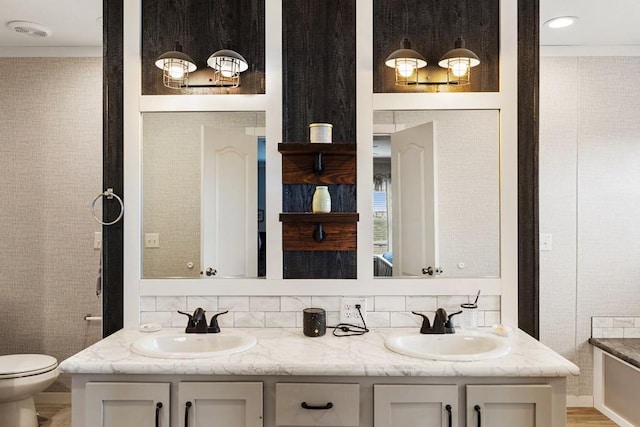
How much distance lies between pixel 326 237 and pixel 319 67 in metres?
0.85

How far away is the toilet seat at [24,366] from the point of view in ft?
8.38

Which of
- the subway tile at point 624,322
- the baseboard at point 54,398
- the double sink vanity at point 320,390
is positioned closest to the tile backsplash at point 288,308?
the double sink vanity at point 320,390

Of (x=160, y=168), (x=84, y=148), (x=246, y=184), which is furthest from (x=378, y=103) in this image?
(x=84, y=148)

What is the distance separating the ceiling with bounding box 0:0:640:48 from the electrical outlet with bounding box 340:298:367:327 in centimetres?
202

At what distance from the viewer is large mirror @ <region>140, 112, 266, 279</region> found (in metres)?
2.22

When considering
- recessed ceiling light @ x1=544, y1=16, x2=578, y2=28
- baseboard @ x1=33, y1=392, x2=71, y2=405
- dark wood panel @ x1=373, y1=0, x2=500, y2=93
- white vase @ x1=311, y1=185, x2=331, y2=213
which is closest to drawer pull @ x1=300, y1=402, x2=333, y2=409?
white vase @ x1=311, y1=185, x2=331, y2=213

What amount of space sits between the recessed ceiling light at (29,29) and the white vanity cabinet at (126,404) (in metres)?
2.38

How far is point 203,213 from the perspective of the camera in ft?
7.34

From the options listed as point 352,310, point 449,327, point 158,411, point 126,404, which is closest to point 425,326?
point 449,327

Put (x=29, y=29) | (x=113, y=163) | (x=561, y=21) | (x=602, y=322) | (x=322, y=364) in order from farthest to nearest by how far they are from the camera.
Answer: (x=602, y=322) < (x=29, y=29) < (x=561, y=21) < (x=113, y=163) < (x=322, y=364)

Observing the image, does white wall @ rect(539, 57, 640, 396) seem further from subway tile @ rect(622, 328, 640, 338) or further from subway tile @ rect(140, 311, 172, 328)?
subway tile @ rect(140, 311, 172, 328)

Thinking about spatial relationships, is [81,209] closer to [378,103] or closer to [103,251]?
[103,251]

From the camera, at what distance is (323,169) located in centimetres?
219

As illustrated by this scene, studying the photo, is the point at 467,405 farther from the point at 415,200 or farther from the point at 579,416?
the point at 579,416
